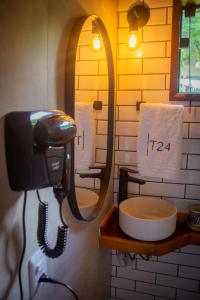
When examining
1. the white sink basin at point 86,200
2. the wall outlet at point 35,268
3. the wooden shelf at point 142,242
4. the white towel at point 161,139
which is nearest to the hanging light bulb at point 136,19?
the white towel at point 161,139

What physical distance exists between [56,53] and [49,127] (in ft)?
1.08

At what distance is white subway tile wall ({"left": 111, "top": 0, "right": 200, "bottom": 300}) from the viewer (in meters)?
1.45

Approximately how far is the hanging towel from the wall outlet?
1.18ft

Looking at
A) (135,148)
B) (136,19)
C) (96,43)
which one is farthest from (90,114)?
(136,19)

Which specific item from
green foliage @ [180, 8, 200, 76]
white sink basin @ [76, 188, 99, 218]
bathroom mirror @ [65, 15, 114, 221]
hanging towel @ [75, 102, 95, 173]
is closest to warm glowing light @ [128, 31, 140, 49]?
bathroom mirror @ [65, 15, 114, 221]

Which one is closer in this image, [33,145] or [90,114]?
[33,145]

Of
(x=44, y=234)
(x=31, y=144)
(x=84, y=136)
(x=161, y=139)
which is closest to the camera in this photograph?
(x=31, y=144)

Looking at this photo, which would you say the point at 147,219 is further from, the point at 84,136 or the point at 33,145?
the point at 33,145

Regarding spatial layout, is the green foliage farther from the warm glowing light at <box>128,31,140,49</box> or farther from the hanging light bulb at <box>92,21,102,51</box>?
the hanging light bulb at <box>92,21,102,51</box>

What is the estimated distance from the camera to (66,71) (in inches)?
34.4

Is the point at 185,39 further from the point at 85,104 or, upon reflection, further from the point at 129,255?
the point at 129,255

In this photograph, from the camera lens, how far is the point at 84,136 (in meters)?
1.15

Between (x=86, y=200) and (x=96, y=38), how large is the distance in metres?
0.70

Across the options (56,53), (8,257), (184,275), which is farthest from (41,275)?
(184,275)
